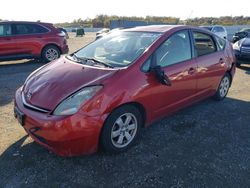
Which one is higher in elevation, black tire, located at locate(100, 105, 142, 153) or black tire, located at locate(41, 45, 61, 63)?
black tire, located at locate(41, 45, 61, 63)

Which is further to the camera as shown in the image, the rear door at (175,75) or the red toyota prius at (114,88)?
the rear door at (175,75)

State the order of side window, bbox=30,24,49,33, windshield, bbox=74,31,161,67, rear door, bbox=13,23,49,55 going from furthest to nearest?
side window, bbox=30,24,49,33 → rear door, bbox=13,23,49,55 → windshield, bbox=74,31,161,67

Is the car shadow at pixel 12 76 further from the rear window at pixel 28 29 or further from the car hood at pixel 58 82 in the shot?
the car hood at pixel 58 82

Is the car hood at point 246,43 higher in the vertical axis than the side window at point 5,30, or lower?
lower

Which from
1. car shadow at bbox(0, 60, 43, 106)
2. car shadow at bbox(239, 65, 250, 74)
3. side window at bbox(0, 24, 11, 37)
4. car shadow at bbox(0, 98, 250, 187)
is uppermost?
side window at bbox(0, 24, 11, 37)

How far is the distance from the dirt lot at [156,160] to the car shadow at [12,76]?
1.35 m

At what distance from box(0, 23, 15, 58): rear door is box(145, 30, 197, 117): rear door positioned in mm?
7115

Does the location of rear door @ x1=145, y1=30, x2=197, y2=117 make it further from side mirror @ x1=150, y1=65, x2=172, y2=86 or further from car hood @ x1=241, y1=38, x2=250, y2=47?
car hood @ x1=241, y1=38, x2=250, y2=47

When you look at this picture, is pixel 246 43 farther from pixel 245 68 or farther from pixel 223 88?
pixel 223 88

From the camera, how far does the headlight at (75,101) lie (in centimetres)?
307

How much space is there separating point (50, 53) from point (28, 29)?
1.15 meters

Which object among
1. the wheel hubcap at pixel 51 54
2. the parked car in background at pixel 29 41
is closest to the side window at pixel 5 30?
the parked car in background at pixel 29 41

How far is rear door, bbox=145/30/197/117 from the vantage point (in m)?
3.91

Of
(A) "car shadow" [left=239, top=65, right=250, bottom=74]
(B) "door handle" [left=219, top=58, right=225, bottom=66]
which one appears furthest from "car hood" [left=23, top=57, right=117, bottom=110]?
(A) "car shadow" [left=239, top=65, right=250, bottom=74]
